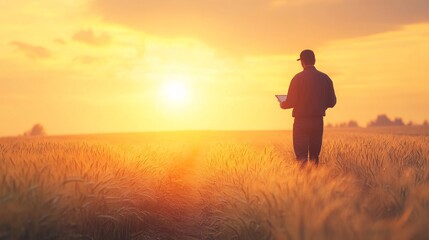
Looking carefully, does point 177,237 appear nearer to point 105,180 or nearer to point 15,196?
point 105,180

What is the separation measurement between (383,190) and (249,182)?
1744 mm

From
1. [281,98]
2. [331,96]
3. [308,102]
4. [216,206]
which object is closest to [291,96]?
[308,102]

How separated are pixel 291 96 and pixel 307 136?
813 millimetres

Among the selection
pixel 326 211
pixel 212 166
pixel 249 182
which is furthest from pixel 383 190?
pixel 212 166

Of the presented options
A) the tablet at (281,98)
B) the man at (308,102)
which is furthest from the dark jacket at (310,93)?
the tablet at (281,98)

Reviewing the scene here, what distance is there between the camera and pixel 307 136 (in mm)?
10375

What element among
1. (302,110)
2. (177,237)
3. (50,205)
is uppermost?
(302,110)

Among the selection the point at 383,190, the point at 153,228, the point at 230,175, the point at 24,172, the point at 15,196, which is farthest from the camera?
the point at 230,175

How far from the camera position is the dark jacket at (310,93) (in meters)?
10.3

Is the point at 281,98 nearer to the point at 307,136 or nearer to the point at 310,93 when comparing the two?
the point at 310,93

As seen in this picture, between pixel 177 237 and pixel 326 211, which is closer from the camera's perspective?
pixel 326 211

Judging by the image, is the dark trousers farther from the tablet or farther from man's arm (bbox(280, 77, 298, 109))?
the tablet

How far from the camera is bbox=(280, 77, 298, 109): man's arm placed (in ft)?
34.0

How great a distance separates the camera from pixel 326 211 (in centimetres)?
434
